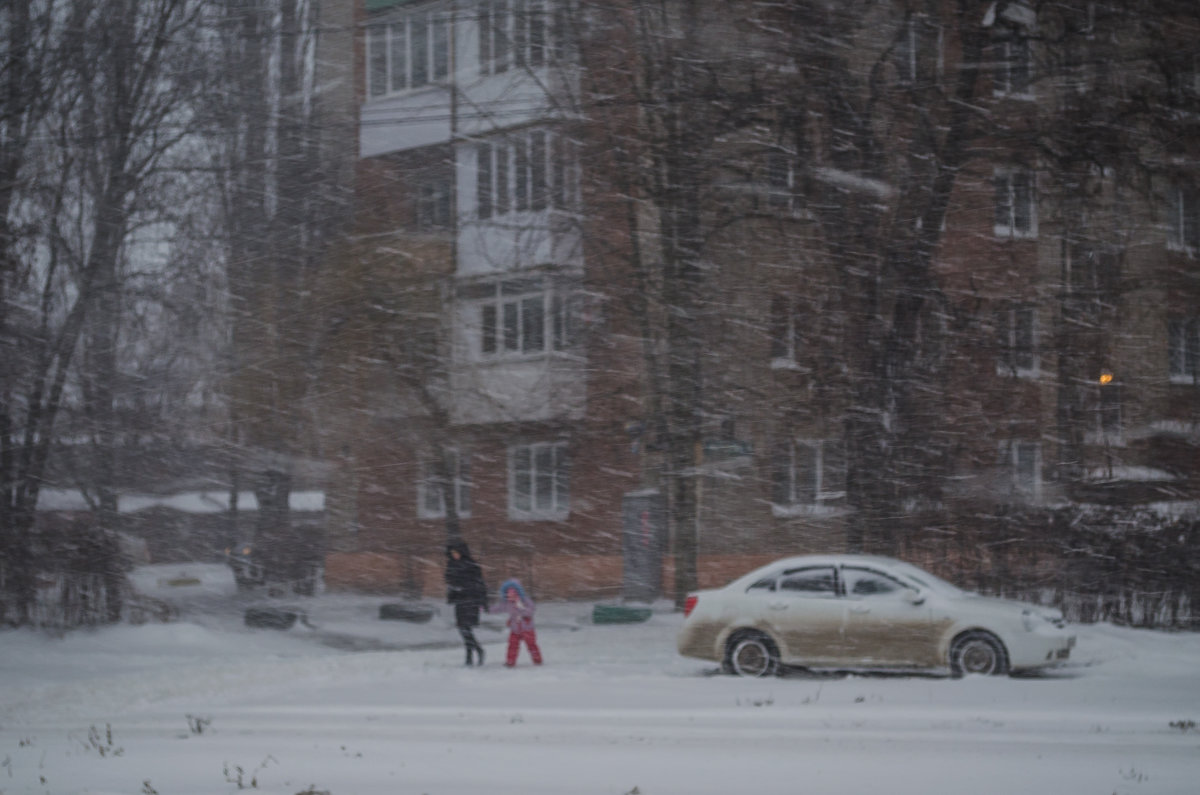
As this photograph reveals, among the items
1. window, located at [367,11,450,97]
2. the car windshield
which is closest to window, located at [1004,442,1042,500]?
the car windshield

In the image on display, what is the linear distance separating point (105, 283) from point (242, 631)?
17.8 ft

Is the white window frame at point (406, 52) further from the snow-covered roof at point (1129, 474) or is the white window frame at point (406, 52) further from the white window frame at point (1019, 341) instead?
the snow-covered roof at point (1129, 474)

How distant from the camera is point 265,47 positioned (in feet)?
68.5

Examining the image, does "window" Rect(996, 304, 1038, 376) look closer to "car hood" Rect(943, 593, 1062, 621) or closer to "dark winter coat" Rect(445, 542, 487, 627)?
"car hood" Rect(943, 593, 1062, 621)

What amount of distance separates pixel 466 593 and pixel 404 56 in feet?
44.8

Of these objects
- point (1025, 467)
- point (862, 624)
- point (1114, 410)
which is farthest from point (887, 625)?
point (1114, 410)

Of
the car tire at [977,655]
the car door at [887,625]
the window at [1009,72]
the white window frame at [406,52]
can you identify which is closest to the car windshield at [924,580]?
the car door at [887,625]

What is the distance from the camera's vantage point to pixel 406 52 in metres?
23.9

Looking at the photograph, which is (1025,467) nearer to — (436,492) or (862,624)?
(862,624)

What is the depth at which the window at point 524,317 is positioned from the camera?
73.8 feet

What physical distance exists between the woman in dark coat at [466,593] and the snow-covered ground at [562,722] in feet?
1.50

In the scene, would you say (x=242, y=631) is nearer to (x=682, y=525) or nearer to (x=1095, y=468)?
(x=682, y=525)

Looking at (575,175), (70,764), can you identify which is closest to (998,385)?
(575,175)

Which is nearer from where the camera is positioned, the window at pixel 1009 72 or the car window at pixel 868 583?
the car window at pixel 868 583
